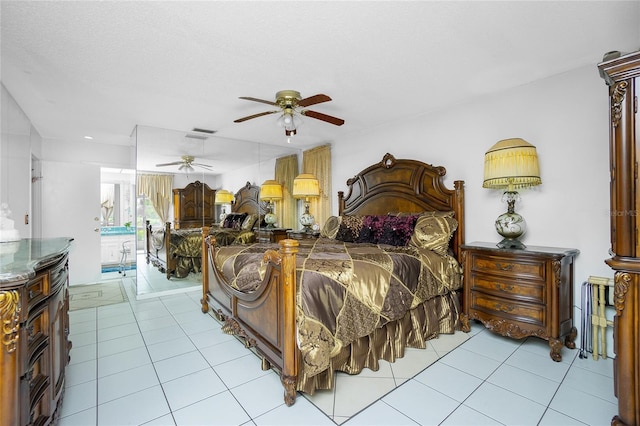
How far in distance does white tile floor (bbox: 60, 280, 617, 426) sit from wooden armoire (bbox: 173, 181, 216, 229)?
91.3 inches

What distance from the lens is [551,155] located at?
2771mm

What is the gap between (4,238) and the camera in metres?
2.09

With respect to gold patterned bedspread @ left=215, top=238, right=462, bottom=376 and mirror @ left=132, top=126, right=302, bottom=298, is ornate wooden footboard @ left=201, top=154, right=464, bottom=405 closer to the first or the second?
gold patterned bedspread @ left=215, top=238, right=462, bottom=376

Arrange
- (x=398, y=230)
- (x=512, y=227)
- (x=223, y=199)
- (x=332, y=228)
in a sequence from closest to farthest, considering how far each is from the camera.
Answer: (x=512, y=227), (x=398, y=230), (x=332, y=228), (x=223, y=199)

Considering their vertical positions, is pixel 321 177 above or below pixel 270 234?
above

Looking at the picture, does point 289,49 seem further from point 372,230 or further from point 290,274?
point 372,230

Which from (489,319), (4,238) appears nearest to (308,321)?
(489,319)

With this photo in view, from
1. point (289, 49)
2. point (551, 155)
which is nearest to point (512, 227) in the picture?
point (551, 155)

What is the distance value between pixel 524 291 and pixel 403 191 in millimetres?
1792

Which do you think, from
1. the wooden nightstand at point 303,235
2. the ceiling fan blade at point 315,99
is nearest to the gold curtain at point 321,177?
the wooden nightstand at point 303,235

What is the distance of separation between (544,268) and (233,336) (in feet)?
9.44

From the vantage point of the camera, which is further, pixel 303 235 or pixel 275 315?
pixel 303 235

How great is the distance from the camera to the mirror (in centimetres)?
438

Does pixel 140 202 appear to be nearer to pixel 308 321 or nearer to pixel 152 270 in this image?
pixel 152 270
